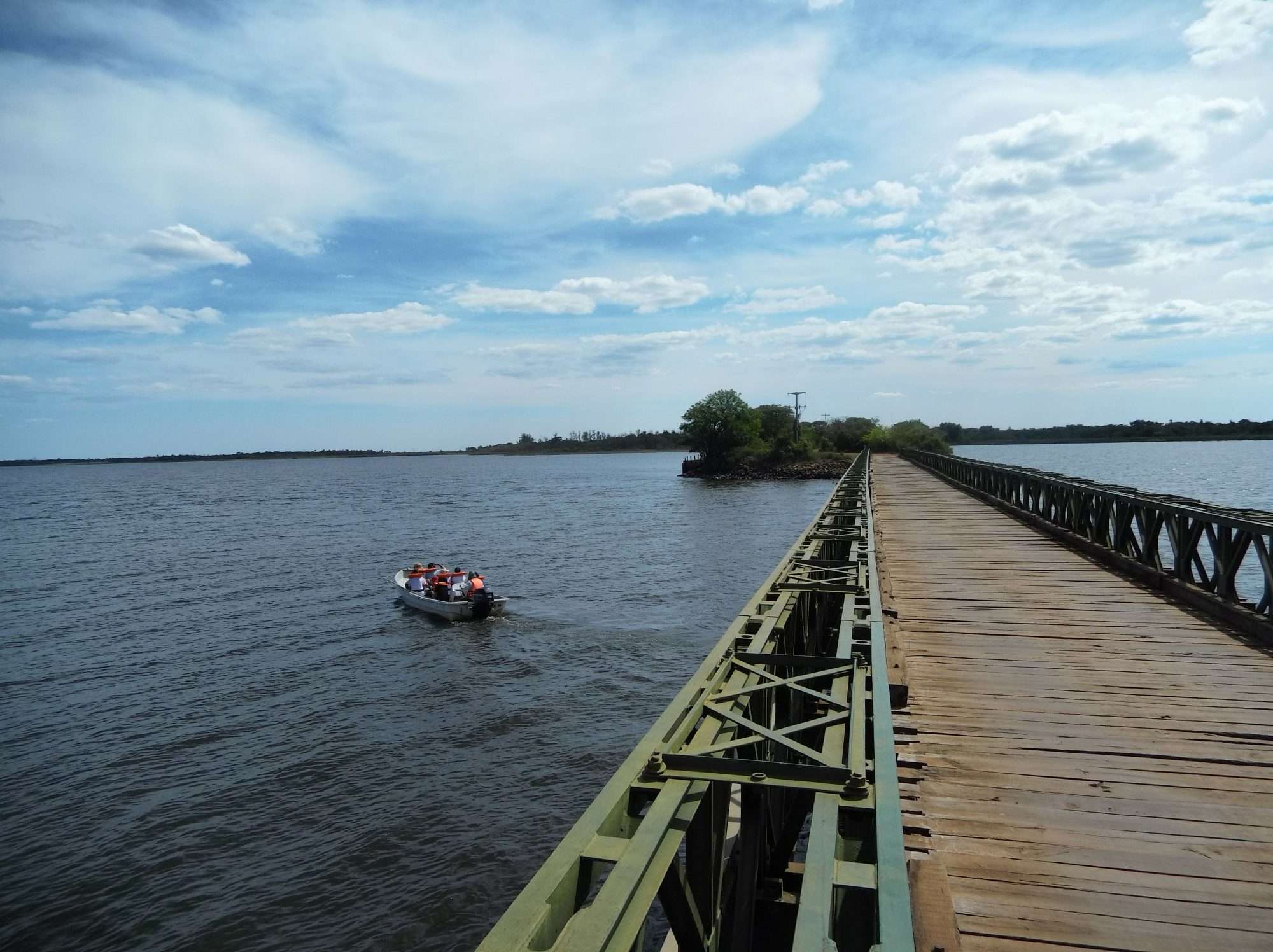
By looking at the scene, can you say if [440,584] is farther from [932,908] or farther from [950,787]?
[932,908]

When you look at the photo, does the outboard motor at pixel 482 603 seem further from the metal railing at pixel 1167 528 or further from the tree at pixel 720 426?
the tree at pixel 720 426

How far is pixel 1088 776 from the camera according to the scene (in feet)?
17.0

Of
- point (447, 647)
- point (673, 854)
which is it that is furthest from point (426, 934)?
point (447, 647)

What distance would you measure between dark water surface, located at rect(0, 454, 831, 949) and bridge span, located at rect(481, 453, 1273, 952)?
3595 millimetres

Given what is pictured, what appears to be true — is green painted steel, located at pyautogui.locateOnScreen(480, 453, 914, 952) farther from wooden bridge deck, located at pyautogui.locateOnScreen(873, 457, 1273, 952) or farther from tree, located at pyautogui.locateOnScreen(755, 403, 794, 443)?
tree, located at pyautogui.locateOnScreen(755, 403, 794, 443)

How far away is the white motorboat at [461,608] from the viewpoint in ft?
75.2

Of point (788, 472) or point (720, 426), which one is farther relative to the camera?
point (720, 426)

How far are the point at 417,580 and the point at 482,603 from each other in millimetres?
3671

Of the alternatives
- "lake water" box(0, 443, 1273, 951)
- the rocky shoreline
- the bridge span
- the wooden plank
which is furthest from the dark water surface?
the rocky shoreline

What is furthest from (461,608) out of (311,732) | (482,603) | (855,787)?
(855,787)

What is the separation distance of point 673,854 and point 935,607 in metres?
7.96

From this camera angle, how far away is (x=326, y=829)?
1121cm

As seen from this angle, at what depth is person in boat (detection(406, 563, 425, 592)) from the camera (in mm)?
25297

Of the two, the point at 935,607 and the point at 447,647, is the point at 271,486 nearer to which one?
the point at 447,647
